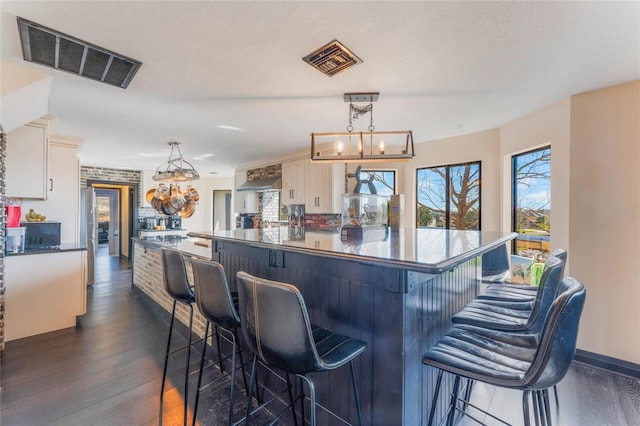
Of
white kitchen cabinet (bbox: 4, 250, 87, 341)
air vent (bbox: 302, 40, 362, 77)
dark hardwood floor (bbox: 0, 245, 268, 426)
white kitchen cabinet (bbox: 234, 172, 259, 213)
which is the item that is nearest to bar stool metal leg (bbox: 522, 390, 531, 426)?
dark hardwood floor (bbox: 0, 245, 268, 426)

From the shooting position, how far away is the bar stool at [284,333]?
41.7 inches

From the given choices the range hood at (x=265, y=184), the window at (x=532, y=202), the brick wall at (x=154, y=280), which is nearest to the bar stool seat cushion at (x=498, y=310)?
the window at (x=532, y=202)

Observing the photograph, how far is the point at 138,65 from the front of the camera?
2.00 metres

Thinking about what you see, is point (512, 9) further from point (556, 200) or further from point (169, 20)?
point (556, 200)

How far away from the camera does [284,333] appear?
3.59ft

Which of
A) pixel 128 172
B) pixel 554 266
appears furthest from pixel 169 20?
pixel 128 172

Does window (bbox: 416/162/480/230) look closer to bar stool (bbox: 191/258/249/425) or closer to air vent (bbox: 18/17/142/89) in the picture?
bar stool (bbox: 191/258/249/425)

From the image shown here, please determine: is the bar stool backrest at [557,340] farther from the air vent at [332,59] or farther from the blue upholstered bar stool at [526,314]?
the air vent at [332,59]

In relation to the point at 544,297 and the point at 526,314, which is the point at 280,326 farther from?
the point at 526,314

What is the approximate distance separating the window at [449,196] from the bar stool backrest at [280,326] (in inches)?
152

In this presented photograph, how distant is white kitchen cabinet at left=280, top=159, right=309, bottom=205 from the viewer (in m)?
5.02

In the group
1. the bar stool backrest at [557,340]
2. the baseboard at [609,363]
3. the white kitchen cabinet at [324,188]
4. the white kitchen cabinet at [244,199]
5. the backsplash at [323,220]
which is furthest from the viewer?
the white kitchen cabinet at [244,199]

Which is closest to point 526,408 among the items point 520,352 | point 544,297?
point 520,352

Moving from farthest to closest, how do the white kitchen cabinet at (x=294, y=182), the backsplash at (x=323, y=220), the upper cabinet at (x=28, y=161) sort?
1. the white kitchen cabinet at (x=294, y=182)
2. the backsplash at (x=323, y=220)
3. the upper cabinet at (x=28, y=161)
